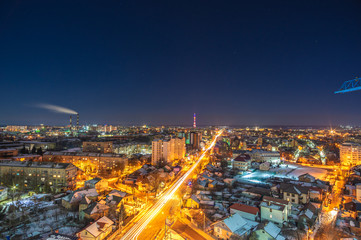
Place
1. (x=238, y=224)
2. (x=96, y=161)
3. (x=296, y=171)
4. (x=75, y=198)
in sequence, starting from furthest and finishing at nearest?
1. (x=96, y=161)
2. (x=296, y=171)
3. (x=75, y=198)
4. (x=238, y=224)

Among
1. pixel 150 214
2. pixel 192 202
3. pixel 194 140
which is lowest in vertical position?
pixel 150 214

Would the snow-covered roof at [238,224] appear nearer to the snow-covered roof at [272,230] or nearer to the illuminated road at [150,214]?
the snow-covered roof at [272,230]

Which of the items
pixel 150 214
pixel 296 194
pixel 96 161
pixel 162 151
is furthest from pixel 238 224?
pixel 96 161

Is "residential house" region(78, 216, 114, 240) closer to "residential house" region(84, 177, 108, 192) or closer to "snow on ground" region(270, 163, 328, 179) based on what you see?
Answer: "residential house" region(84, 177, 108, 192)

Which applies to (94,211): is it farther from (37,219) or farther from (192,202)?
(192,202)

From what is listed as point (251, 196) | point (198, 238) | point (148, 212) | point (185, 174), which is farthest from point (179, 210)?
point (185, 174)

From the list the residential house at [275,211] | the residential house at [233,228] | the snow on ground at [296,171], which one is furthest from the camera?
the snow on ground at [296,171]

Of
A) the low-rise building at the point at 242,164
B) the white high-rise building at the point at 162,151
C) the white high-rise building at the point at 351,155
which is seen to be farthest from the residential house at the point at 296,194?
the white high-rise building at the point at 351,155
